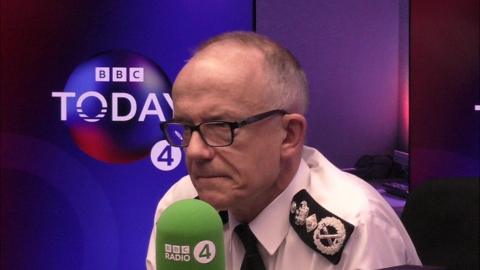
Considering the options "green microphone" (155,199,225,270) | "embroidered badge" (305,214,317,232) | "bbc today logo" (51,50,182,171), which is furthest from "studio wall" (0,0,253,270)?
"green microphone" (155,199,225,270)

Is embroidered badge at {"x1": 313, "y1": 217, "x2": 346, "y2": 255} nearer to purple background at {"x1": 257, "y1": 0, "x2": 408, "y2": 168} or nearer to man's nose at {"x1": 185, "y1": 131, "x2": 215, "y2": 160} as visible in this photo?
man's nose at {"x1": 185, "y1": 131, "x2": 215, "y2": 160}

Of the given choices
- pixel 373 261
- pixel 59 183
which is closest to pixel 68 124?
pixel 59 183

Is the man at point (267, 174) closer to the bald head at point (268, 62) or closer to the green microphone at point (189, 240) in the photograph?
the bald head at point (268, 62)

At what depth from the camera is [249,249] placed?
125 cm

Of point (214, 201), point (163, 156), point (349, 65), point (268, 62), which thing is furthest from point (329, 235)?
point (349, 65)

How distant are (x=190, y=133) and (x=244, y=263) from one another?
0.30 meters

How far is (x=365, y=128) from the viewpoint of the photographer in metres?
3.80

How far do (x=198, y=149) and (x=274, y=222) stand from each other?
27 centimetres

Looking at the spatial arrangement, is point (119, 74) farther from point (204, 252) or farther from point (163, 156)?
point (204, 252)

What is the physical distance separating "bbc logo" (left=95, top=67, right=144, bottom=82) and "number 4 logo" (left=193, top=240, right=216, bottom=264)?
177cm

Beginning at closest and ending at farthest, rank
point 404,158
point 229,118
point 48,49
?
point 229,118, point 48,49, point 404,158

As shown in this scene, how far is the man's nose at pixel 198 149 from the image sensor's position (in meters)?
1.08

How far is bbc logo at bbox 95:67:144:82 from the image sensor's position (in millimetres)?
2482

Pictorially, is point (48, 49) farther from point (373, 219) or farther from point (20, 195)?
point (373, 219)
